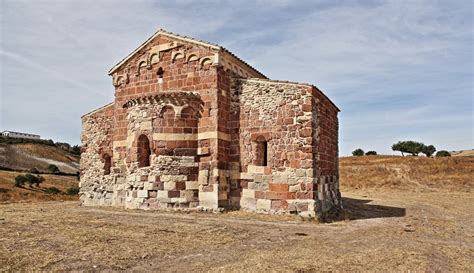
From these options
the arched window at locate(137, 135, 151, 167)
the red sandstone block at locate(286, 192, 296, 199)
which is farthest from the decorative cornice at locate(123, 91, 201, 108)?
the red sandstone block at locate(286, 192, 296, 199)

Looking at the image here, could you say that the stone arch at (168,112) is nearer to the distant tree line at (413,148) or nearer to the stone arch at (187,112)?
the stone arch at (187,112)

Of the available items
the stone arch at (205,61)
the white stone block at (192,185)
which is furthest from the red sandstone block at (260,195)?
the stone arch at (205,61)

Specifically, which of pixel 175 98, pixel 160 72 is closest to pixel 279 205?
pixel 175 98

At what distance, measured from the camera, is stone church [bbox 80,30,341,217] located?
13.1 metres

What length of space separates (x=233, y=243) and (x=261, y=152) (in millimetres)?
6031

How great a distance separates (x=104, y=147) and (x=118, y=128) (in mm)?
1617

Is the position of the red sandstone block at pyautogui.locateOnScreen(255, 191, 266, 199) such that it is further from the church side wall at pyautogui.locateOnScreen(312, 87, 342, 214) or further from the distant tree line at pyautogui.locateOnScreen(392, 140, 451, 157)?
the distant tree line at pyautogui.locateOnScreen(392, 140, 451, 157)

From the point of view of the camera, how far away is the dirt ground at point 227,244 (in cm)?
635

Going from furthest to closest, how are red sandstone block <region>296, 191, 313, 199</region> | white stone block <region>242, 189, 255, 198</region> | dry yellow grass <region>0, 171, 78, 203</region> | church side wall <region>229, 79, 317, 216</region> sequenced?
1. dry yellow grass <region>0, 171, 78, 203</region>
2. white stone block <region>242, 189, 255, 198</region>
3. church side wall <region>229, 79, 317, 216</region>
4. red sandstone block <region>296, 191, 313, 199</region>

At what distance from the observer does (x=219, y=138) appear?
45.2 feet

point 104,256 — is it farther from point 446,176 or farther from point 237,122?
point 446,176

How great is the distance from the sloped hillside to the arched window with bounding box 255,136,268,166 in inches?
800

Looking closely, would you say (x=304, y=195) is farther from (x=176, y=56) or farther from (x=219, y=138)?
(x=176, y=56)

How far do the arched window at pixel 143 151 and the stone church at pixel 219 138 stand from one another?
0.12 ft
